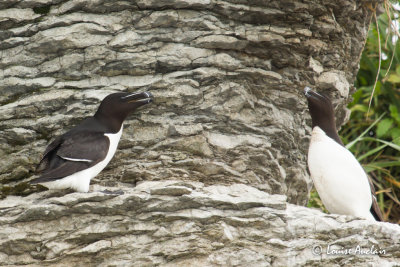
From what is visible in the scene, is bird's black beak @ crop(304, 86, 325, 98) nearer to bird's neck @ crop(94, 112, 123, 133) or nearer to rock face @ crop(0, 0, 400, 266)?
rock face @ crop(0, 0, 400, 266)

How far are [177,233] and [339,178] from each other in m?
1.77

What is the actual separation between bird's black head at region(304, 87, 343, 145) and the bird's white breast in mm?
296

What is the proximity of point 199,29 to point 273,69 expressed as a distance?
0.91 m

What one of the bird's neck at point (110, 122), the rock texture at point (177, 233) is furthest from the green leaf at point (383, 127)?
the bird's neck at point (110, 122)

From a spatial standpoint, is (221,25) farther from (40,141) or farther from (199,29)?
(40,141)

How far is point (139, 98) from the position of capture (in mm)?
6793

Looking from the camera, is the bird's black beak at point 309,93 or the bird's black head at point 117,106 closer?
the bird's black head at point 117,106

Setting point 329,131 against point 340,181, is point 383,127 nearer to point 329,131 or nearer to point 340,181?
point 329,131

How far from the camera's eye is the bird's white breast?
7004mm

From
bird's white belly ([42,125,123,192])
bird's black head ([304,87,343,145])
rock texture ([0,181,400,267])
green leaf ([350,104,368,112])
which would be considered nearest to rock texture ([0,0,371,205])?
bird's black head ([304,87,343,145])

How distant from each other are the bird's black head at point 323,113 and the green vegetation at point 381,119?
2.34m

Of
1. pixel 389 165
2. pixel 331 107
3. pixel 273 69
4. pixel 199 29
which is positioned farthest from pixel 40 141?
pixel 389 165

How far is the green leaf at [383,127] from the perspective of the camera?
9859 millimetres

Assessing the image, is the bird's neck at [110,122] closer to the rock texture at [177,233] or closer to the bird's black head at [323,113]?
the rock texture at [177,233]
